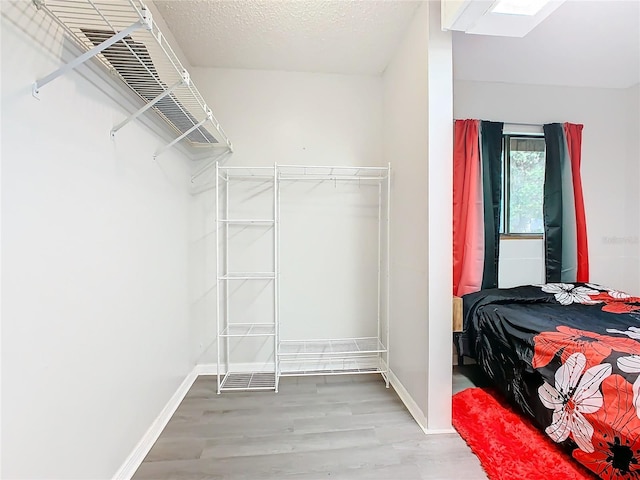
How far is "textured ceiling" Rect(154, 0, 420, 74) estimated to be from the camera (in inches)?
71.9

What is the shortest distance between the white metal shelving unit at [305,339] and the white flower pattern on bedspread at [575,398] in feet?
3.60

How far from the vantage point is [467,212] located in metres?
2.61

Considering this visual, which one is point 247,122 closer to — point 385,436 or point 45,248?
point 45,248

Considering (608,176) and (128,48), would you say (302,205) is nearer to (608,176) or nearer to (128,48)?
(128,48)

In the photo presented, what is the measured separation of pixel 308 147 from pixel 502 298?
2036mm

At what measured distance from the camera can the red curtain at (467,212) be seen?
261 centimetres

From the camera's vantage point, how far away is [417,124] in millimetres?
1901

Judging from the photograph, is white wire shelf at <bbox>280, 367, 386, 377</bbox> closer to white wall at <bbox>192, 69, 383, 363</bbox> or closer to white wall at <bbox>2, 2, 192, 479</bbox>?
white wall at <bbox>192, 69, 383, 363</bbox>

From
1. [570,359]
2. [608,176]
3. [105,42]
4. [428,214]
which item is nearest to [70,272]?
[105,42]

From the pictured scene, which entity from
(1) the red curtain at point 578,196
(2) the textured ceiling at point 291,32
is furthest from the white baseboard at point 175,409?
(2) the textured ceiling at point 291,32

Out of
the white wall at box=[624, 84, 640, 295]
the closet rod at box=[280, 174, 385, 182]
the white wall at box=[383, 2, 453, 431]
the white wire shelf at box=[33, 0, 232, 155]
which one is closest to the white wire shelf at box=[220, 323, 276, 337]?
the white wall at box=[383, 2, 453, 431]

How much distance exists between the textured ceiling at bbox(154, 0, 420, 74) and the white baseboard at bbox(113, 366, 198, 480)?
253cm

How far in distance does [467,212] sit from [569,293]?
104 cm

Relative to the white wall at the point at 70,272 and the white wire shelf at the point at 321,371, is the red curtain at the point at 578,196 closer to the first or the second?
the white wire shelf at the point at 321,371
